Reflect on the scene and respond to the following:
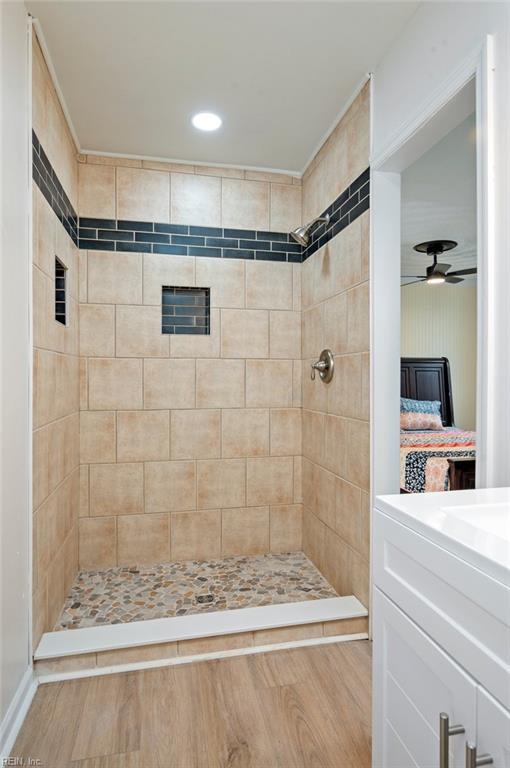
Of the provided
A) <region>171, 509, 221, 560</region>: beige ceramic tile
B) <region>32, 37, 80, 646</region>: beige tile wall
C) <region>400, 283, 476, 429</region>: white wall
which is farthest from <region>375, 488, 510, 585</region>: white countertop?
<region>400, 283, 476, 429</region>: white wall

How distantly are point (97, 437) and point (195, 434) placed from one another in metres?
0.59

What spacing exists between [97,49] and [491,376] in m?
1.99

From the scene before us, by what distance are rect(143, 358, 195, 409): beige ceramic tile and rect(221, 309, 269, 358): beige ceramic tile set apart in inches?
10.5

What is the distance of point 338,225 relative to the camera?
7.75ft

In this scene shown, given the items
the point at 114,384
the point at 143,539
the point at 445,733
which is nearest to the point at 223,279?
the point at 114,384

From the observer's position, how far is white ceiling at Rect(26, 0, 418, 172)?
1.65m

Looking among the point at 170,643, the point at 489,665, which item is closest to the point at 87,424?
the point at 170,643

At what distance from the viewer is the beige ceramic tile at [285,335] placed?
2.88 metres

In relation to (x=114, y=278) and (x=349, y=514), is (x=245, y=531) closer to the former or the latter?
(x=349, y=514)

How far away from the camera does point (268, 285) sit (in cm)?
287

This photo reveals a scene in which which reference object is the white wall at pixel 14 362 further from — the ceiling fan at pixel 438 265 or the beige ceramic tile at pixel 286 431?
the ceiling fan at pixel 438 265

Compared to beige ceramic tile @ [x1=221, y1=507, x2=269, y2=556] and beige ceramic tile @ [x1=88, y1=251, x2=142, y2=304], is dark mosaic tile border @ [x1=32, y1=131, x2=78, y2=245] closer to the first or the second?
beige ceramic tile @ [x1=88, y1=251, x2=142, y2=304]

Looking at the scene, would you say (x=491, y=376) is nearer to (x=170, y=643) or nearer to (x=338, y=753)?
(x=338, y=753)

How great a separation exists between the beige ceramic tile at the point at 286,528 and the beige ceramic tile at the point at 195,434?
568mm
